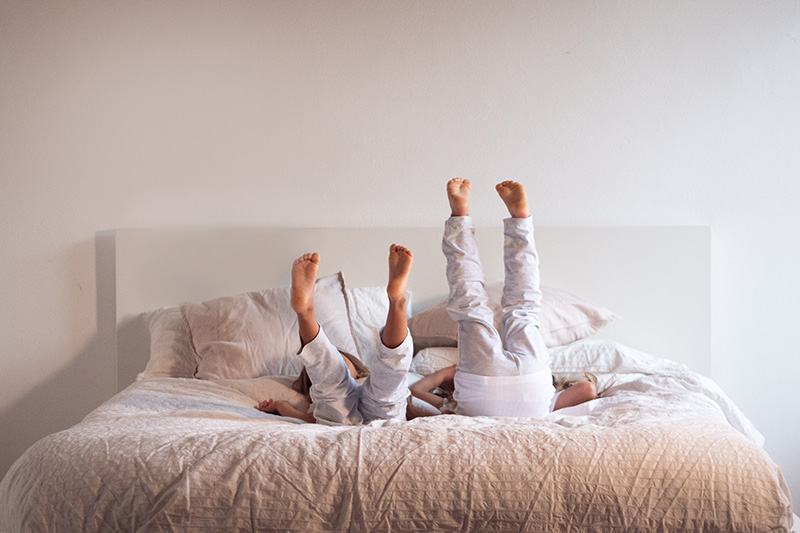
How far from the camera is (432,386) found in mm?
2143

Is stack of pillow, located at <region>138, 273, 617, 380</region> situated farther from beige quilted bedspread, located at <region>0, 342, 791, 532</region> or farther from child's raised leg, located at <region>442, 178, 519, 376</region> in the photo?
beige quilted bedspread, located at <region>0, 342, 791, 532</region>

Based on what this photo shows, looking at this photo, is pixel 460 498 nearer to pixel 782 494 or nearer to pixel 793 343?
pixel 782 494

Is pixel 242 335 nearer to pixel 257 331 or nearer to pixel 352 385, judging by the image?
pixel 257 331

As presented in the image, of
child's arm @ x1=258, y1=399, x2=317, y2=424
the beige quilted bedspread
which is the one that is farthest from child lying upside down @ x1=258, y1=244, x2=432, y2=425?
the beige quilted bedspread

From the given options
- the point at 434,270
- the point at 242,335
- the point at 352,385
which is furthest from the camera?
the point at 434,270

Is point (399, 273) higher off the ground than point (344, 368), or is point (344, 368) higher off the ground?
point (399, 273)

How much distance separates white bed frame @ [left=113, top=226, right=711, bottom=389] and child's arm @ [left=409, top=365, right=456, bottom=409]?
727 millimetres

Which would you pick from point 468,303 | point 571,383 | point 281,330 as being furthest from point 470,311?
point 281,330

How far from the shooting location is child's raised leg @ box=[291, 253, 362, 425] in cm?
167

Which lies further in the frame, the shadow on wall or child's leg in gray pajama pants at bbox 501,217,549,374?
the shadow on wall

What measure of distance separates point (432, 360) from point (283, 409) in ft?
2.26

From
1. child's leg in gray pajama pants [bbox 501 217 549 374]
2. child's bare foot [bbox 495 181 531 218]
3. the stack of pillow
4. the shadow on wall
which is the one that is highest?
child's bare foot [bbox 495 181 531 218]

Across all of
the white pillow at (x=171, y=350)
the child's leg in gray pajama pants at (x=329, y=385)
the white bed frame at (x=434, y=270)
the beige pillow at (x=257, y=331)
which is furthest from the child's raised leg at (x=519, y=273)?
the white pillow at (x=171, y=350)

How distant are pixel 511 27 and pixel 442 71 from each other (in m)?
0.35
